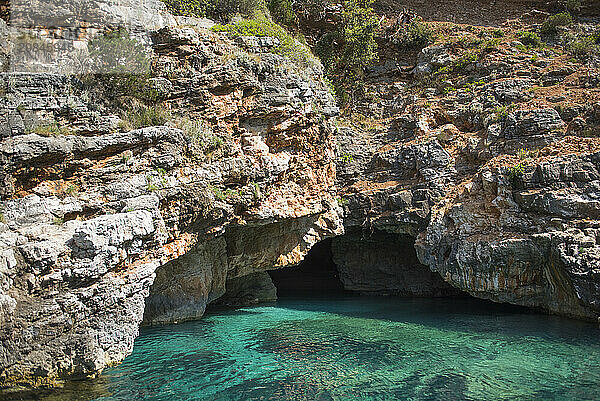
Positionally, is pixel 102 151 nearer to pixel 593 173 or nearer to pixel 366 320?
pixel 366 320

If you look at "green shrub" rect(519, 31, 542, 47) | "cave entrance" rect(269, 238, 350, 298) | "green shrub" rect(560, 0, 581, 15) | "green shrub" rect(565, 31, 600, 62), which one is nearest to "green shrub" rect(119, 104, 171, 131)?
"cave entrance" rect(269, 238, 350, 298)

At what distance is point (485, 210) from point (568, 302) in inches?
153

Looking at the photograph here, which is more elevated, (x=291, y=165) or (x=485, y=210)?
(x=291, y=165)

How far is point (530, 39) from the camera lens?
2092 cm

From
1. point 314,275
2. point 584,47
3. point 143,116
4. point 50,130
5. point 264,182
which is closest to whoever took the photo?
point 50,130

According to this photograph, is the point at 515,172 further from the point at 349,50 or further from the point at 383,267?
the point at 349,50

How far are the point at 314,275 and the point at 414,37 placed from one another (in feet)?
49.5

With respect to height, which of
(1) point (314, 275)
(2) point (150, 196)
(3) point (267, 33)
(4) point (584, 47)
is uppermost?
(4) point (584, 47)

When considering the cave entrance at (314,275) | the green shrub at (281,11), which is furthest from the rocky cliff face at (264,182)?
the cave entrance at (314,275)

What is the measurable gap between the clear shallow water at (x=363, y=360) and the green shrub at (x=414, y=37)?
46.7ft

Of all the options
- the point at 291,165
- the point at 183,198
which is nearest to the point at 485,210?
the point at 291,165

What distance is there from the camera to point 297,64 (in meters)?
16.7

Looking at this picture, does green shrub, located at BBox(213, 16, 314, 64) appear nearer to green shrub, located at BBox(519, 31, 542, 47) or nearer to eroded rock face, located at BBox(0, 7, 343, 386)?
eroded rock face, located at BBox(0, 7, 343, 386)

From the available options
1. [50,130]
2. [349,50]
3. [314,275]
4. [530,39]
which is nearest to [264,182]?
[50,130]
